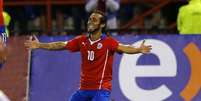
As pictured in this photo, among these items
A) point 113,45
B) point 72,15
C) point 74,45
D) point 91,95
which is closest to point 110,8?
point 72,15

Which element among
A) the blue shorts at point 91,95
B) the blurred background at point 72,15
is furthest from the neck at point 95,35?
the blurred background at point 72,15

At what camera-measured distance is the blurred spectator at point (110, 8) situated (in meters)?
15.3

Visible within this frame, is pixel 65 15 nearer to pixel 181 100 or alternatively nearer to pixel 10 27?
pixel 10 27

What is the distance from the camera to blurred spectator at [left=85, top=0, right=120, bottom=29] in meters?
15.3

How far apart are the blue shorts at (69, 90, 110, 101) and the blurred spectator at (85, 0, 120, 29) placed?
401cm

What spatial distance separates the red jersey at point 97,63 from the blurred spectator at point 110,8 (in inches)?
145

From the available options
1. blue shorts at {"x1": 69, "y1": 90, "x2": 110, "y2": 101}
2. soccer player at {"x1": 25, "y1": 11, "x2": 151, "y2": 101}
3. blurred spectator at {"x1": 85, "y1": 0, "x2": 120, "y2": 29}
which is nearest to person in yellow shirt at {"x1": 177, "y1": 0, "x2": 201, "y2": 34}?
blurred spectator at {"x1": 85, "y1": 0, "x2": 120, "y2": 29}

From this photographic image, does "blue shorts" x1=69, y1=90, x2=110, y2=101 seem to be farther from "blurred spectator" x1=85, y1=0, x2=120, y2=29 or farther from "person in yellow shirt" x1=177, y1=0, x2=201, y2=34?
"blurred spectator" x1=85, y1=0, x2=120, y2=29

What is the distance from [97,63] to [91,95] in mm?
460

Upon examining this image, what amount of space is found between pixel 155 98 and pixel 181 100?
0.44 m

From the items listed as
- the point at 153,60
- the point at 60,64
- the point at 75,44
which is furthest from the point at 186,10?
the point at 75,44

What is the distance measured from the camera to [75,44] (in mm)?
11734

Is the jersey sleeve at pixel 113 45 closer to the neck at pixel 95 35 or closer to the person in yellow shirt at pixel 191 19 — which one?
the neck at pixel 95 35

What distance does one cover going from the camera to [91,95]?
1146cm
